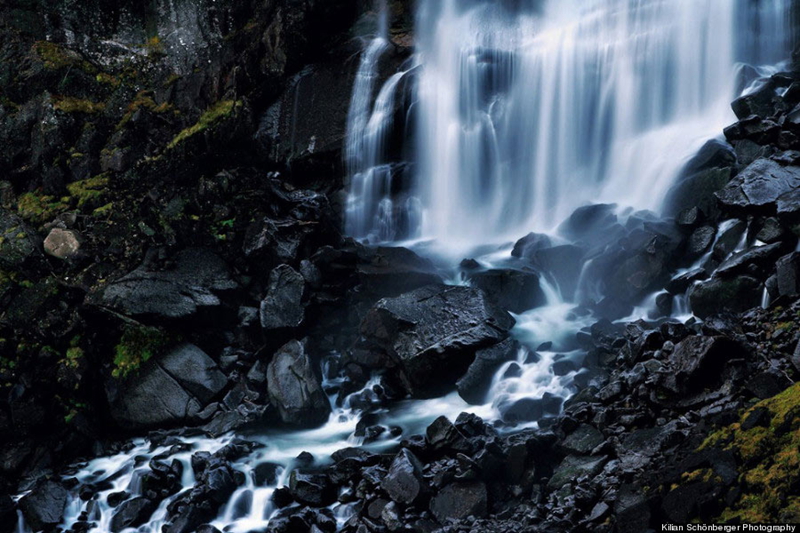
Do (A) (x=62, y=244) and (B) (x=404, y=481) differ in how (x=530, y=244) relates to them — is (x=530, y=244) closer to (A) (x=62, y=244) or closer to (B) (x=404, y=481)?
(B) (x=404, y=481)

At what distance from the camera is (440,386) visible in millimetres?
9773

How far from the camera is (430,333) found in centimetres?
986

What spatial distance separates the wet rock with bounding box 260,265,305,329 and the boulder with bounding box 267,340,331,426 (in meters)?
0.54

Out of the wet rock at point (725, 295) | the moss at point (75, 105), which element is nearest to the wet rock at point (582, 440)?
the wet rock at point (725, 295)

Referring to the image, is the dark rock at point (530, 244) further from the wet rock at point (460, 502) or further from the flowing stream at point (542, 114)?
the wet rock at point (460, 502)

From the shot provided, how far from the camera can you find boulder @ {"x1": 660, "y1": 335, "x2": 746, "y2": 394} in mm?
6172

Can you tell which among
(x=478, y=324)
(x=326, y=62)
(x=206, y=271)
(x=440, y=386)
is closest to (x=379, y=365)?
(x=440, y=386)

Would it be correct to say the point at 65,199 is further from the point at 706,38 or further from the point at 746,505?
the point at 706,38

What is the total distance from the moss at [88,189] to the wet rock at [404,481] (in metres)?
10.8

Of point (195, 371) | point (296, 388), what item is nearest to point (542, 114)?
point (296, 388)

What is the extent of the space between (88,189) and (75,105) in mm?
3578

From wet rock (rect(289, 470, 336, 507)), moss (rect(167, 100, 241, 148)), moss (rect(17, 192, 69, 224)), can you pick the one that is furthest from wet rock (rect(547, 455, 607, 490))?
moss (rect(17, 192, 69, 224))

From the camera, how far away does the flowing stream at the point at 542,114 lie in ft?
44.4

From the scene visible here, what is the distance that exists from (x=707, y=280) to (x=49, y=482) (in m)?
11.1
